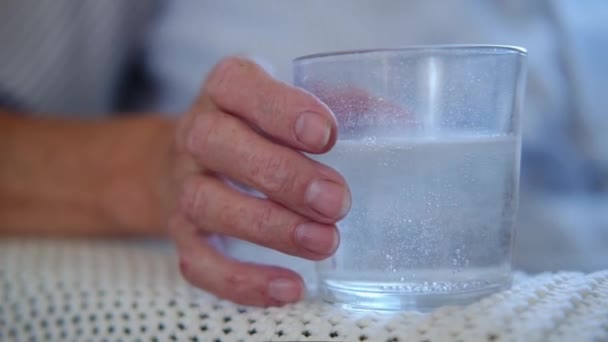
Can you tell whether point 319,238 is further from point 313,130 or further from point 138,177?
point 138,177

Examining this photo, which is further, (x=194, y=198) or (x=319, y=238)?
(x=194, y=198)

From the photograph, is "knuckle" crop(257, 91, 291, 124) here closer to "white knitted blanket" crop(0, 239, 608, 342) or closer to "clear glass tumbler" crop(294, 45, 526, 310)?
"clear glass tumbler" crop(294, 45, 526, 310)

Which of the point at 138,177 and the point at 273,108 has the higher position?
the point at 273,108

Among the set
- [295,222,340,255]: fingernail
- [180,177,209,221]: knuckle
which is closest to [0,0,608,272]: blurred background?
[180,177,209,221]: knuckle

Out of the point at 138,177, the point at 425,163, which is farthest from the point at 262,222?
the point at 138,177

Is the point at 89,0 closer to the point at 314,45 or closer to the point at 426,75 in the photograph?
the point at 314,45

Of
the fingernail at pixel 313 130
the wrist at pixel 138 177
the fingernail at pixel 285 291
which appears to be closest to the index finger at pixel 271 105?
the fingernail at pixel 313 130

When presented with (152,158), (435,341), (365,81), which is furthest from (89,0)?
(435,341)
